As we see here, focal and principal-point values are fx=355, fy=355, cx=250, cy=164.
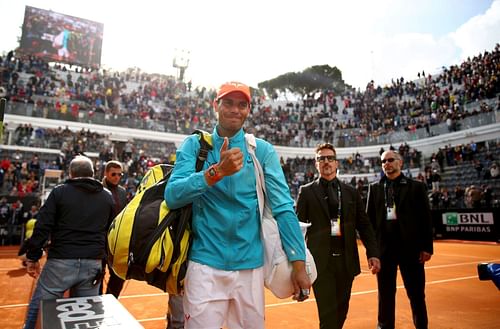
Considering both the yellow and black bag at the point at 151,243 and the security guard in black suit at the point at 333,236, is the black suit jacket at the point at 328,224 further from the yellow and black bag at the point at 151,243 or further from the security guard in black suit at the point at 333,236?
the yellow and black bag at the point at 151,243

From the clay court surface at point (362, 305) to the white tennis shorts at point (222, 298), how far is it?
8.91 feet

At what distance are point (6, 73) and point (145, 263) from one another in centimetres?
3174

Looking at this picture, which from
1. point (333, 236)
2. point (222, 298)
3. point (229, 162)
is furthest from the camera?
point (333, 236)

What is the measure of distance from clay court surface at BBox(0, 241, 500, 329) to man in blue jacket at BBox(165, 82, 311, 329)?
2792mm

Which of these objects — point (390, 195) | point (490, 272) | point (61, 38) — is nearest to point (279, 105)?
point (61, 38)

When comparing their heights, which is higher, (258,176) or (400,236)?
(258,176)

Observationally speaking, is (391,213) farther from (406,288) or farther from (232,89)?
(232,89)

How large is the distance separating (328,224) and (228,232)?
195cm

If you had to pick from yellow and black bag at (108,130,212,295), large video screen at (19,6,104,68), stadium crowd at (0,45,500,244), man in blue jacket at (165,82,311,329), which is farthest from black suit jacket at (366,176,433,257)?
large video screen at (19,6,104,68)

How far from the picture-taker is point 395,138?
28.0m

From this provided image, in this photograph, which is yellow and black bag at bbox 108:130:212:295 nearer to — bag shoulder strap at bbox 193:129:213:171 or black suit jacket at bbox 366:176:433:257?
bag shoulder strap at bbox 193:129:213:171

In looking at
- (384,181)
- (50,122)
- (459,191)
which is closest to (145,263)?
(384,181)

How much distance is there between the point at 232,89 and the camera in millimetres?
1958

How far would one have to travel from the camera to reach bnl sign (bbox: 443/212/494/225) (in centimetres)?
1473
